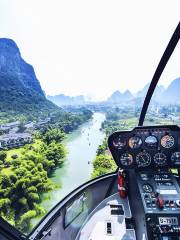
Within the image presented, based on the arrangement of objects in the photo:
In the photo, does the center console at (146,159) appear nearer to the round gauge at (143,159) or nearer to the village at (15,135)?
the round gauge at (143,159)

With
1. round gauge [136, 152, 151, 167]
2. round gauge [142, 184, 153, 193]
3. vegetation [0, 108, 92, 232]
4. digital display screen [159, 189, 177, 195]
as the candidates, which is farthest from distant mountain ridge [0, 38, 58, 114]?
digital display screen [159, 189, 177, 195]

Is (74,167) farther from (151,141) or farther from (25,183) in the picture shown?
(151,141)

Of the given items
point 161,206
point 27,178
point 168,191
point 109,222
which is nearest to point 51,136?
point 27,178

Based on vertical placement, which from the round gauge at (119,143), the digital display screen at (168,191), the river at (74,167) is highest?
the round gauge at (119,143)

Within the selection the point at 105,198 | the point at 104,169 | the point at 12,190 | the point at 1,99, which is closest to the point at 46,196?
the point at 12,190

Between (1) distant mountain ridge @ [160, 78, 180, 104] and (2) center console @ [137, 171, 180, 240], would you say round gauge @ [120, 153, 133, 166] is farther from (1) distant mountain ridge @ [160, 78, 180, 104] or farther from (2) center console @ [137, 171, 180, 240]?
(1) distant mountain ridge @ [160, 78, 180, 104]

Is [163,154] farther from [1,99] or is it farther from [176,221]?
[1,99]

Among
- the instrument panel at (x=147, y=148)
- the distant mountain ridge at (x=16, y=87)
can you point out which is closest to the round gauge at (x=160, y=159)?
the instrument panel at (x=147, y=148)
